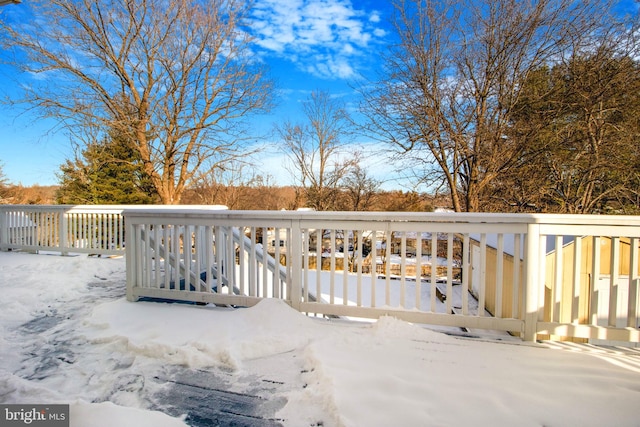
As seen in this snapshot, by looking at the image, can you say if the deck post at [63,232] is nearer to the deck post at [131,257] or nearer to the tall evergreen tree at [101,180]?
the deck post at [131,257]

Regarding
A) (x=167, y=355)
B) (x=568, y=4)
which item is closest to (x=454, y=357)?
(x=167, y=355)

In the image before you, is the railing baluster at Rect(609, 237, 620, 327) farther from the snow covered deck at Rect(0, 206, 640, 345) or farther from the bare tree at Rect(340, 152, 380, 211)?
the bare tree at Rect(340, 152, 380, 211)

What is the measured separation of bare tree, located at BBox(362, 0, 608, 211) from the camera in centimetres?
736

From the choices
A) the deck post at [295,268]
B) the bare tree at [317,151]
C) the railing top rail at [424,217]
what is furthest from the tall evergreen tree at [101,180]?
the deck post at [295,268]

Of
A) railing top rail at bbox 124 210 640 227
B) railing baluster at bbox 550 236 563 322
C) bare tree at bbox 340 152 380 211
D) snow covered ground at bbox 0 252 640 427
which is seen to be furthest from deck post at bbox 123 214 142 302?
bare tree at bbox 340 152 380 211

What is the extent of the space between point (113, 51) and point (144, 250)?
932 cm

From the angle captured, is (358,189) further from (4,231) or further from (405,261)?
(405,261)

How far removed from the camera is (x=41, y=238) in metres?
6.10

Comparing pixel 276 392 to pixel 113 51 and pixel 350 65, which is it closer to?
pixel 350 65

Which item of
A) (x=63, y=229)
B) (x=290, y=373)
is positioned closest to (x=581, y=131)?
(x=290, y=373)

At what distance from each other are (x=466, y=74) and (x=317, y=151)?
Answer: 10406mm

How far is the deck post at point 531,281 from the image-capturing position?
213 cm

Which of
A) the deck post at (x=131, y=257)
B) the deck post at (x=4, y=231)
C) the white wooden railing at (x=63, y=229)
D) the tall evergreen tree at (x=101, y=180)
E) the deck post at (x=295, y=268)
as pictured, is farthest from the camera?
the tall evergreen tree at (x=101, y=180)

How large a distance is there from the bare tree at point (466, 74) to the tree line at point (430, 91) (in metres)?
0.03
